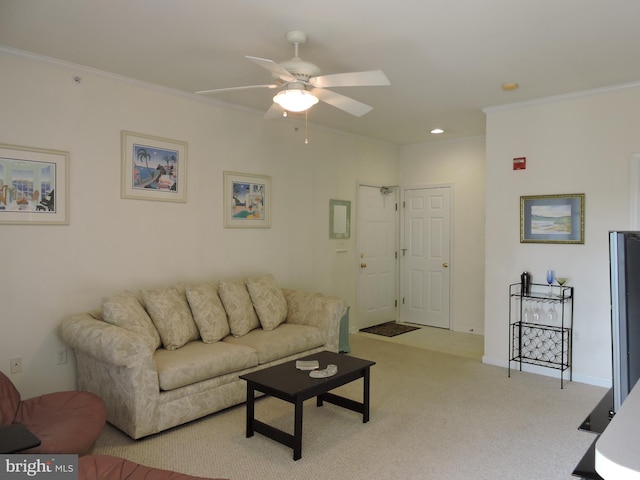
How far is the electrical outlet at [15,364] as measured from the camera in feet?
10.7

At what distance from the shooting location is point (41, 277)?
3404 millimetres

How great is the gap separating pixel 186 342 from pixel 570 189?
373 centimetres

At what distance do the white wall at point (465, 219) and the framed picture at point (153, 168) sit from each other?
3700mm

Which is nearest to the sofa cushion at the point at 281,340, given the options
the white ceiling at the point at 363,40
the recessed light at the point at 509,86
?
the white ceiling at the point at 363,40

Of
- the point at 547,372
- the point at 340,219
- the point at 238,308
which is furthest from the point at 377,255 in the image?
the point at 238,308

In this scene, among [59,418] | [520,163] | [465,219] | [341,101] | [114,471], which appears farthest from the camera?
[465,219]

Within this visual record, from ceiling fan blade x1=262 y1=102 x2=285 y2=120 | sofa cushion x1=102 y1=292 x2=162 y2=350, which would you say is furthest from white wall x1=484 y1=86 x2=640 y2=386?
sofa cushion x1=102 y1=292 x2=162 y2=350

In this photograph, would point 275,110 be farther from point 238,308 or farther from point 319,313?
point 319,313

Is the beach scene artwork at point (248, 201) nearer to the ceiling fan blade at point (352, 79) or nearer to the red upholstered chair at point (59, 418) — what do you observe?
the ceiling fan blade at point (352, 79)

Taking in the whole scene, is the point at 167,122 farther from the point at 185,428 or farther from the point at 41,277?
the point at 185,428

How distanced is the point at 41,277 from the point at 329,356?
226cm

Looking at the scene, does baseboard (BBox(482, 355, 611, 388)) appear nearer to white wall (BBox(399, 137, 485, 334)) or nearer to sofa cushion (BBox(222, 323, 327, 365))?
white wall (BBox(399, 137, 485, 334))

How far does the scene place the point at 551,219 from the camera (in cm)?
436

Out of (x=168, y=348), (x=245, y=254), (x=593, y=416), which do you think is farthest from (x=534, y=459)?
(x=245, y=254)
